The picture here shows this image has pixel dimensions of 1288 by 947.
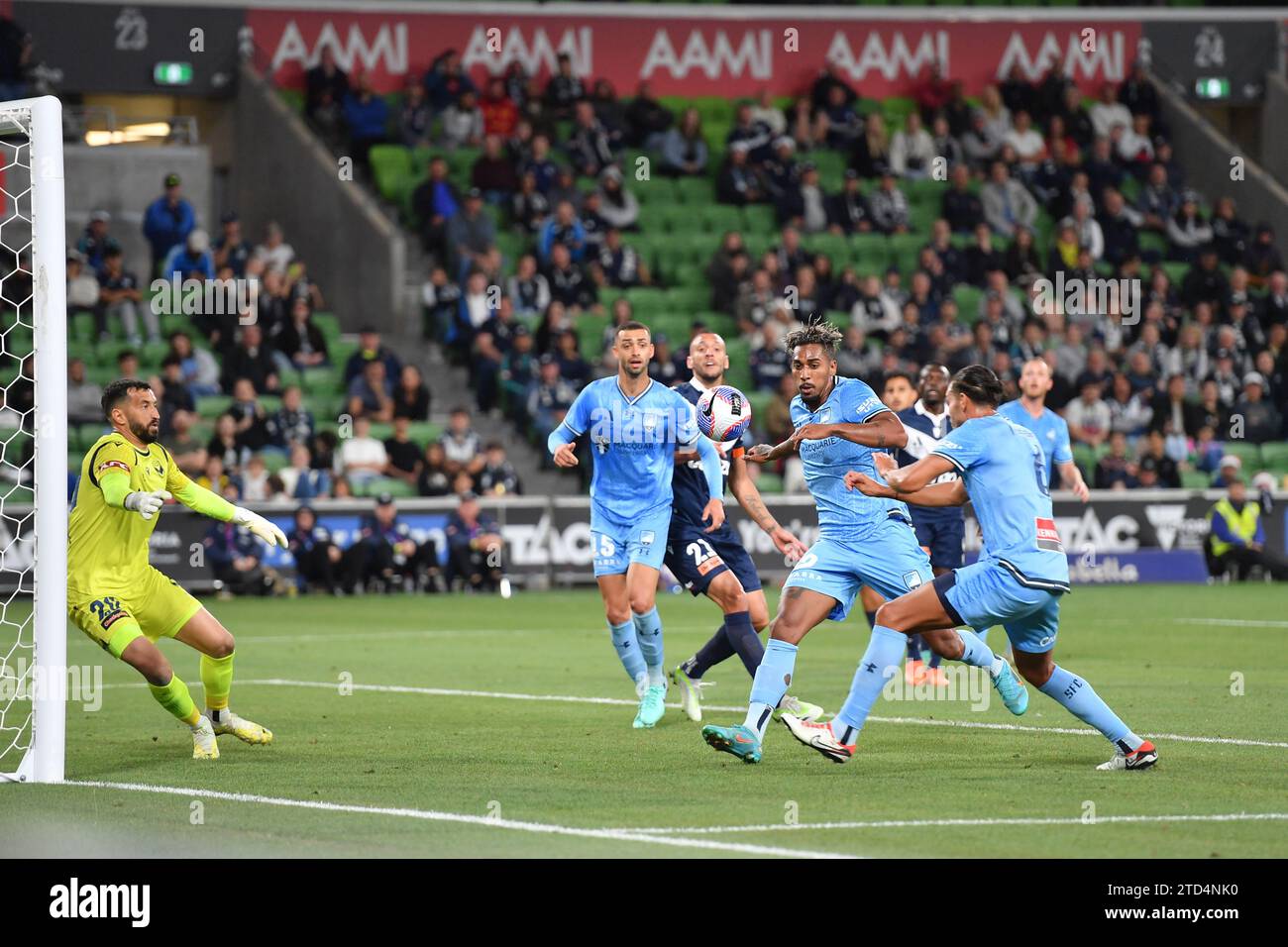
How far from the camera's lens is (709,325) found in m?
29.8

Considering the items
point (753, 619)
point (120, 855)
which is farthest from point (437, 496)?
point (120, 855)

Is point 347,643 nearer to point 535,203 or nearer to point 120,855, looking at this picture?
point 120,855

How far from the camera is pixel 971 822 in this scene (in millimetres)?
8414

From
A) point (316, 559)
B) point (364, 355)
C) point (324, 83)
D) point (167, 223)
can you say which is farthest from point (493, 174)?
point (316, 559)

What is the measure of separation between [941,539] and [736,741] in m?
5.13

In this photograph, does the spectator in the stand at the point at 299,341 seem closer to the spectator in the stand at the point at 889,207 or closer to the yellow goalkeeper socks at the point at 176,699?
the spectator in the stand at the point at 889,207

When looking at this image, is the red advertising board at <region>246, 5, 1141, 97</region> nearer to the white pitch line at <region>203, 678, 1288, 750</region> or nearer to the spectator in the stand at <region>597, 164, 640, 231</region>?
the spectator in the stand at <region>597, 164, 640, 231</region>

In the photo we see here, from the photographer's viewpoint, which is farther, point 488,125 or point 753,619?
point 488,125

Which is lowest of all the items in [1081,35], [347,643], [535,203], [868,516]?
[347,643]

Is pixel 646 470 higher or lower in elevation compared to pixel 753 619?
higher

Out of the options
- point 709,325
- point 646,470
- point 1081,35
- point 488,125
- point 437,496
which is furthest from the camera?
point 1081,35

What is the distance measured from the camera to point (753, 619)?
40.9ft
